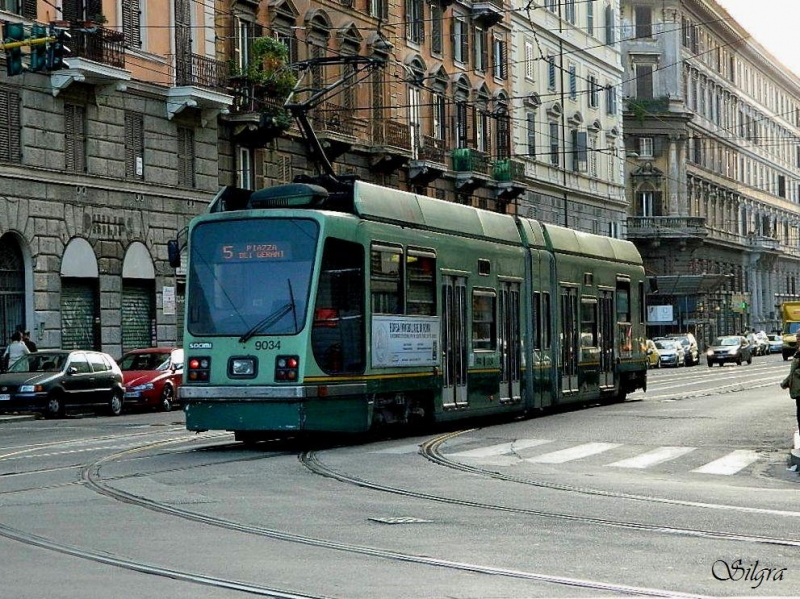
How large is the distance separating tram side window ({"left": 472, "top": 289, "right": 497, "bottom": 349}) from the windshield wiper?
5.45 m

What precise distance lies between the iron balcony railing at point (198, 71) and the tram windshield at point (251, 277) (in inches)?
817

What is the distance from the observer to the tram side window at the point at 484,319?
23875 mm

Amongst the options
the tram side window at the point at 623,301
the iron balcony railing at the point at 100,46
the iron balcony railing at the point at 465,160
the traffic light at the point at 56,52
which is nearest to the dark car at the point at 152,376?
the iron balcony railing at the point at 100,46

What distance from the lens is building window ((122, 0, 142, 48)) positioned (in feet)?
124

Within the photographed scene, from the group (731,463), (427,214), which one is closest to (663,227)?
(427,214)

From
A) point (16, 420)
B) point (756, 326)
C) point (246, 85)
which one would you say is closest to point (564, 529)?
point (16, 420)

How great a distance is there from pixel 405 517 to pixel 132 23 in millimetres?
27607

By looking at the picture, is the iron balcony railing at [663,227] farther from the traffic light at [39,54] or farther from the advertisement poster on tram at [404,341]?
the advertisement poster on tram at [404,341]

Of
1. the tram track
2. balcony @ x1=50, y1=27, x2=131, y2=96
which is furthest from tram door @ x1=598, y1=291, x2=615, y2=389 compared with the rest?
the tram track

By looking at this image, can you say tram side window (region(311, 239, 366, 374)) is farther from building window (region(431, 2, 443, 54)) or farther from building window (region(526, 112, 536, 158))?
building window (region(526, 112, 536, 158))

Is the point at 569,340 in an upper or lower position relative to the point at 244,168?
lower

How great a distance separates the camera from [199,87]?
130 ft

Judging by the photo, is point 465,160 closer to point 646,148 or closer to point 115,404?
point 115,404

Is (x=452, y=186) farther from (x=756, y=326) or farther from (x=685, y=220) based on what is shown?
(x=756, y=326)
